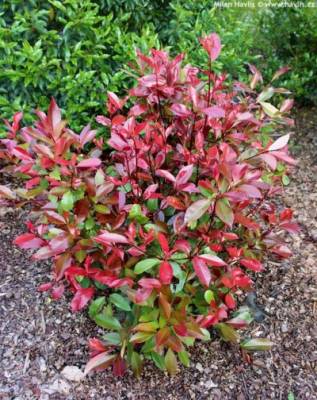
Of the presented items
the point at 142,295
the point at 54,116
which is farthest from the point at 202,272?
the point at 54,116

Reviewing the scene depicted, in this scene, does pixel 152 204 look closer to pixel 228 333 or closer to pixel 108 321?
pixel 108 321

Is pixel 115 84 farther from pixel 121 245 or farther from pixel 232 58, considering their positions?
pixel 121 245

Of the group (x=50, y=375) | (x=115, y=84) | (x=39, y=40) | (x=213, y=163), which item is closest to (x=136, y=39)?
(x=115, y=84)

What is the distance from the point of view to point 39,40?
106 inches

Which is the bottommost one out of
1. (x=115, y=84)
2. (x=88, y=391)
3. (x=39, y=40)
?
(x=88, y=391)

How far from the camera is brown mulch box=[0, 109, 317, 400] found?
2.07 metres

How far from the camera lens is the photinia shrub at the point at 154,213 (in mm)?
1776

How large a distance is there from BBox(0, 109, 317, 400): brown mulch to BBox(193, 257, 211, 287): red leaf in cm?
66

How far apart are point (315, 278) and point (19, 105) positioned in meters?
1.85

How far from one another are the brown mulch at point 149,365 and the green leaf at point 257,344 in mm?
68

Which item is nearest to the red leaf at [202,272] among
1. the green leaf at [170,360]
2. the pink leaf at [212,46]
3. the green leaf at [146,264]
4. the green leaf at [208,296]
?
the green leaf at [146,264]

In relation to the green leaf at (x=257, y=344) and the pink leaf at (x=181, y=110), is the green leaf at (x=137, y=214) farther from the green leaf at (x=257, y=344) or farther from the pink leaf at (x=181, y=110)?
the green leaf at (x=257, y=344)

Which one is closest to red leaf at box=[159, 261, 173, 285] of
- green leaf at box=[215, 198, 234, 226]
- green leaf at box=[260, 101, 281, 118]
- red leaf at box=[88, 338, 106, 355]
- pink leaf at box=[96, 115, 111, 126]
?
green leaf at box=[215, 198, 234, 226]

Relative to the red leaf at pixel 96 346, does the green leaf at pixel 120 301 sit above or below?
above
